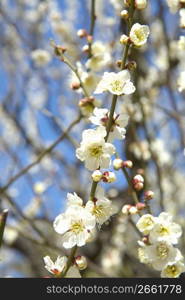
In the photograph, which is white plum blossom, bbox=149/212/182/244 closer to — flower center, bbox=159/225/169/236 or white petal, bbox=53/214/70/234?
flower center, bbox=159/225/169/236

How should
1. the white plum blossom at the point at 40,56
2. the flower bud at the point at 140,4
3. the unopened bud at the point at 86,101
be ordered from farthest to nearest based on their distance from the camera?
the white plum blossom at the point at 40,56, the unopened bud at the point at 86,101, the flower bud at the point at 140,4

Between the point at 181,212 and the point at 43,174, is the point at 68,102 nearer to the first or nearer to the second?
the point at 43,174

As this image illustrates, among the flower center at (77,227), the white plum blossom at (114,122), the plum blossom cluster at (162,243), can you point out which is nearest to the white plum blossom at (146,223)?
the plum blossom cluster at (162,243)

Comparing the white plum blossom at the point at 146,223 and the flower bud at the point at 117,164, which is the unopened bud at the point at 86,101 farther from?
the white plum blossom at the point at 146,223

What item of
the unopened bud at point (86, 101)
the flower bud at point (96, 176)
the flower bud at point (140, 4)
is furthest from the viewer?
the unopened bud at point (86, 101)

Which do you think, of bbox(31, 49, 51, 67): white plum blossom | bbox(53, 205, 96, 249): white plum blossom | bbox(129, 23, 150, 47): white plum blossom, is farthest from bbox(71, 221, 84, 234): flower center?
bbox(31, 49, 51, 67): white plum blossom

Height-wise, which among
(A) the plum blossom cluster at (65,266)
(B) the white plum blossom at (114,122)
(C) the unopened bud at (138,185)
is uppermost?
(B) the white plum blossom at (114,122)

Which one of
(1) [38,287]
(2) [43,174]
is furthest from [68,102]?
(1) [38,287]
